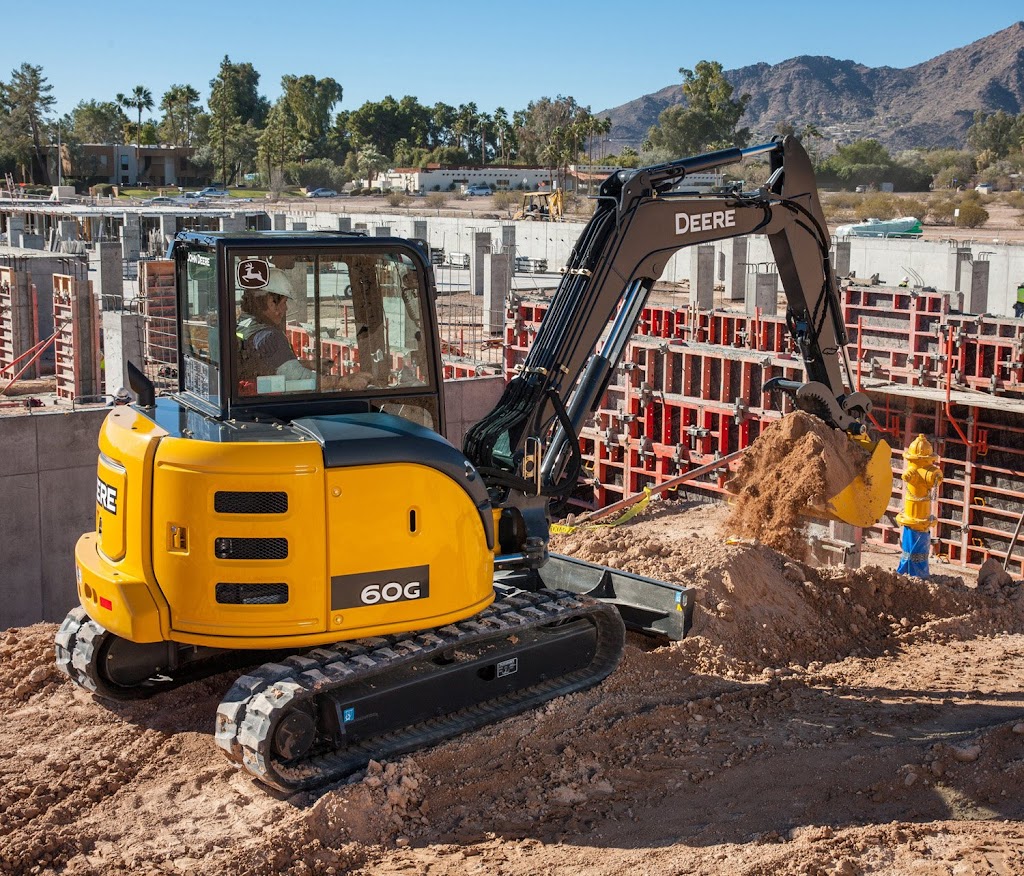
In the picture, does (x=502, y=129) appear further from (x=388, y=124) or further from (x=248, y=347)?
(x=248, y=347)

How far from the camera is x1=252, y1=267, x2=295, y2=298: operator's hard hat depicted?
7.39 meters

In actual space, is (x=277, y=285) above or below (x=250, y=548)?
above

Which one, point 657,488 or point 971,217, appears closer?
point 657,488

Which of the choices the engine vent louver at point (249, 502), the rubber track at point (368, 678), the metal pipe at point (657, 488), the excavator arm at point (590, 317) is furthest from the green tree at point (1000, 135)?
the engine vent louver at point (249, 502)

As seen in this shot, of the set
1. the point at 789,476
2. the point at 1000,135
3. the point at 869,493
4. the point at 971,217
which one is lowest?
the point at 869,493

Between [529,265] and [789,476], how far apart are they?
109 feet

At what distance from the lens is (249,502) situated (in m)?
6.95

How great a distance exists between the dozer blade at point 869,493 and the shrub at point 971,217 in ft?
178

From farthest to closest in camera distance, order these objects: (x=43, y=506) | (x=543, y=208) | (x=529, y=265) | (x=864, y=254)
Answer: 1. (x=543, y=208)
2. (x=529, y=265)
3. (x=864, y=254)
4. (x=43, y=506)

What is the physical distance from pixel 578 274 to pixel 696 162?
1.31 metres

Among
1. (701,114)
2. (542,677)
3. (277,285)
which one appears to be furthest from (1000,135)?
(277,285)

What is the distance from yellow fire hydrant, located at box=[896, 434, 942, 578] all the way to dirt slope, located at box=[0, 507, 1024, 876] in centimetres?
254

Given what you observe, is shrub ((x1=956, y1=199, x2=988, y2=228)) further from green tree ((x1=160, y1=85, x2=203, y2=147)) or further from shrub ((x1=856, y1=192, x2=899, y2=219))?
green tree ((x1=160, y1=85, x2=203, y2=147))

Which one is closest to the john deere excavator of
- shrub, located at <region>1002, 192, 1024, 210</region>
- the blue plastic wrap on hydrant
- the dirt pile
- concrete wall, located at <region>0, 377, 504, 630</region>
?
the dirt pile
